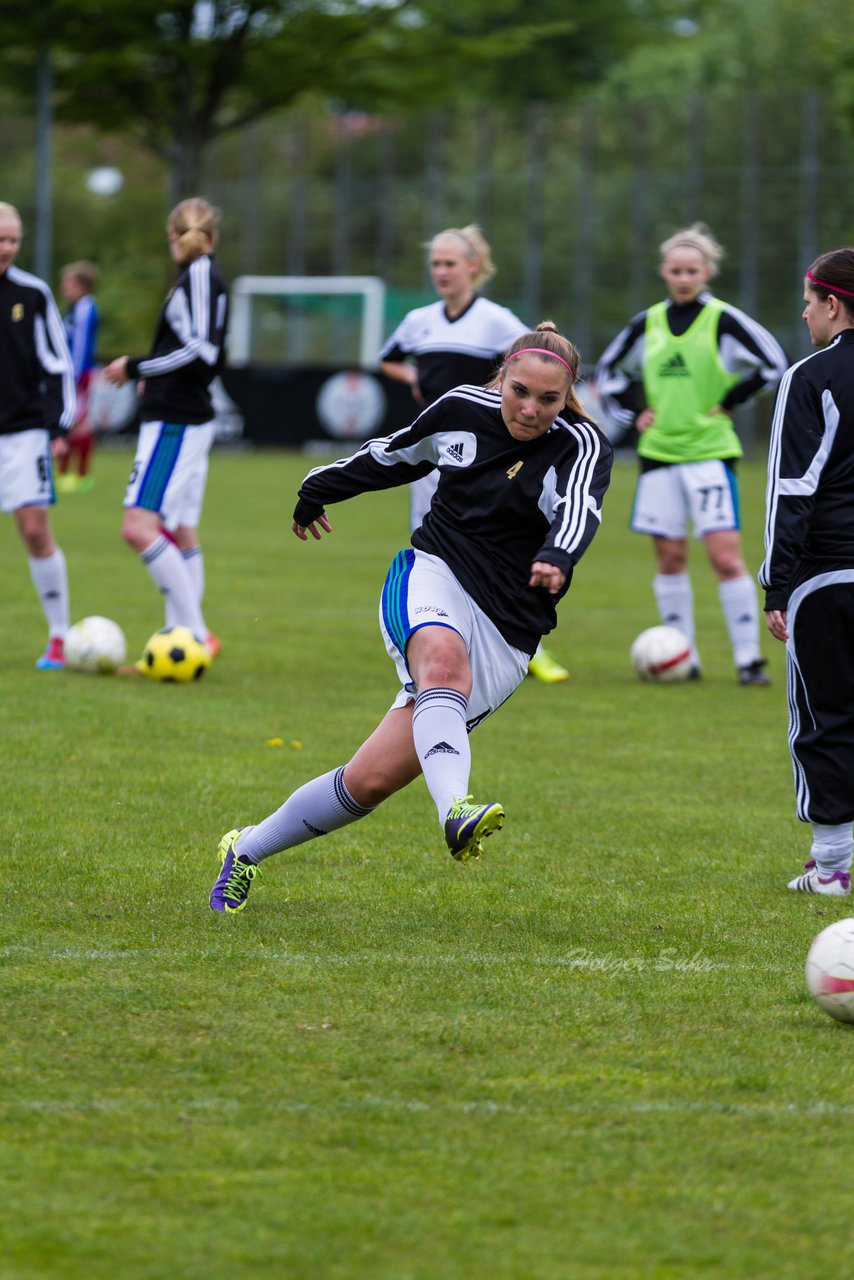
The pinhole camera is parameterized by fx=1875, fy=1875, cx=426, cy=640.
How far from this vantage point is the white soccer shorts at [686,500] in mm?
10484

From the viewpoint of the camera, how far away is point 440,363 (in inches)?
402

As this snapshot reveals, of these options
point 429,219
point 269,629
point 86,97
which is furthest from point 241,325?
point 269,629

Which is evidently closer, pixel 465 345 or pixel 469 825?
pixel 469 825

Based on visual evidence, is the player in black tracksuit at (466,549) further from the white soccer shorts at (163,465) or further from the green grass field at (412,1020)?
the white soccer shorts at (163,465)

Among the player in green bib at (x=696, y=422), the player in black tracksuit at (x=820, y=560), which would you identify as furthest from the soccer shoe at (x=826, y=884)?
the player in green bib at (x=696, y=422)

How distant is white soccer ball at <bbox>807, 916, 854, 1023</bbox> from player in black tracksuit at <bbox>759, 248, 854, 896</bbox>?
1.21 meters

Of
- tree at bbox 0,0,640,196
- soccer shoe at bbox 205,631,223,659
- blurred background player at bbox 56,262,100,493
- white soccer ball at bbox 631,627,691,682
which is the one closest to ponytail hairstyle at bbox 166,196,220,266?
soccer shoe at bbox 205,631,223,659

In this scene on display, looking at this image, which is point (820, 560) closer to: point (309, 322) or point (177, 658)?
point (177, 658)

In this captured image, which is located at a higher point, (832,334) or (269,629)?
(832,334)

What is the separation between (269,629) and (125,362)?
9.78ft

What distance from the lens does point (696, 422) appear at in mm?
10562

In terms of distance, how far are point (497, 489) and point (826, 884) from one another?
5.46 feet

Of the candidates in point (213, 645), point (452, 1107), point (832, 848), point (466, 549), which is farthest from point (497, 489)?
point (213, 645)

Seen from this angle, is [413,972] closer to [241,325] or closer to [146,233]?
[241,325]
